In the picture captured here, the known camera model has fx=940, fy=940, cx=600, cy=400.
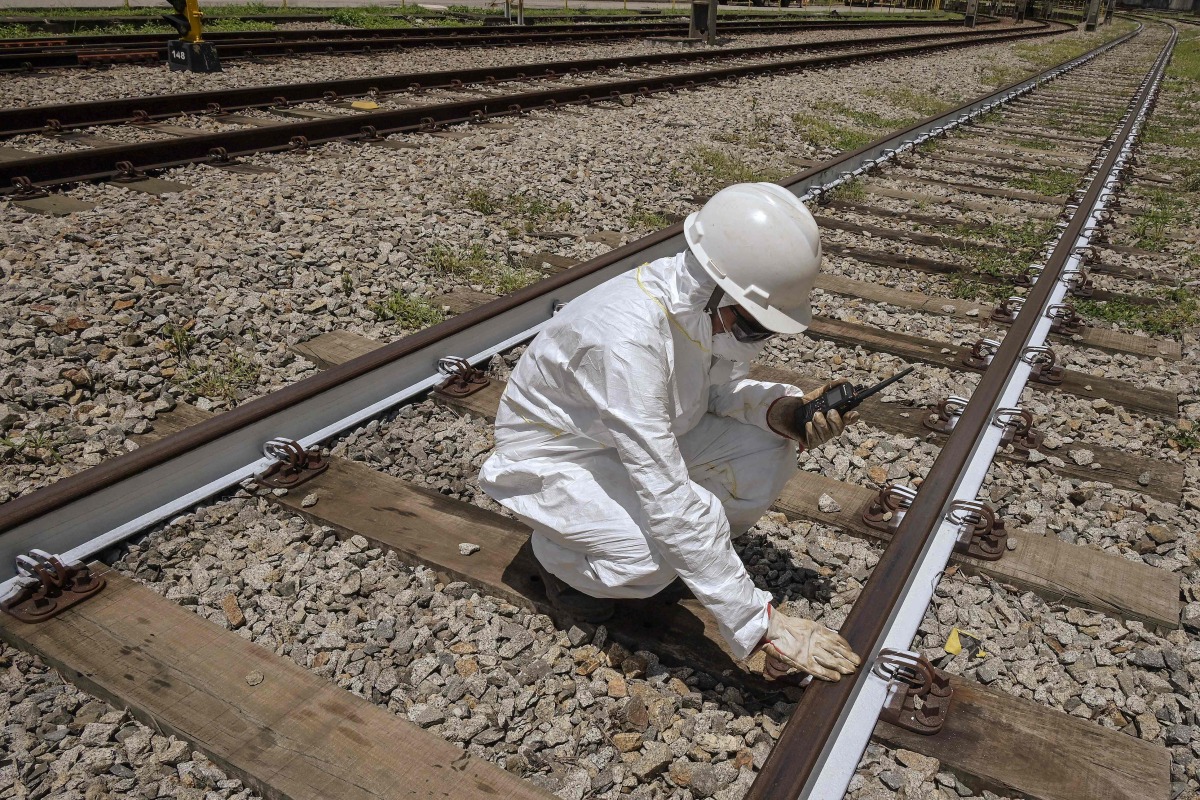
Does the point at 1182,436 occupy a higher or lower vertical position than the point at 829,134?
lower

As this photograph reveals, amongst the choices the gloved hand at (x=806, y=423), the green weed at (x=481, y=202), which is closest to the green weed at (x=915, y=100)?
the green weed at (x=481, y=202)

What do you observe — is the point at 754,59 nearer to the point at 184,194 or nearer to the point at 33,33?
the point at 33,33

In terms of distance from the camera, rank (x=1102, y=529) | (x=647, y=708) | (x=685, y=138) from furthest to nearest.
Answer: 1. (x=685, y=138)
2. (x=1102, y=529)
3. (x=647, y=708)

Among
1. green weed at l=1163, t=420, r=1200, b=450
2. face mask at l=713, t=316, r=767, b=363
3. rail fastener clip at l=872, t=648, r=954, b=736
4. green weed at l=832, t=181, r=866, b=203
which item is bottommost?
green weed at l=1163, t=420, r=1200, b=450

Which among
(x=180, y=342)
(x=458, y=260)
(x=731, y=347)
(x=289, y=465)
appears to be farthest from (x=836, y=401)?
(x=458, y=260)

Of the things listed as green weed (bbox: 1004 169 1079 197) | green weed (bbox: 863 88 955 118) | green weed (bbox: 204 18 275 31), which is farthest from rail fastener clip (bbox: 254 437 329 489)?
green weed (bbox: 204 18 275 31)

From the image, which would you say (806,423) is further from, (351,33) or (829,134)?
(351,33)

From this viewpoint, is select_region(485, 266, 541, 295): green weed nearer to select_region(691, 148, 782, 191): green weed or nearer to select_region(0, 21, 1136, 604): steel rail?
select_region(0, 21, 1136, 604): steel rail

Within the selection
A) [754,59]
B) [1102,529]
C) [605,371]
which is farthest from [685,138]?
[754,59]

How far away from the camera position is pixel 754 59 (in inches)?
672

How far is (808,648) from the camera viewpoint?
2.36m

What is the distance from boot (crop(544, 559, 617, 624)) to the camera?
275 centimetres

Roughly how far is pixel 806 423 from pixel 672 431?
46 cm

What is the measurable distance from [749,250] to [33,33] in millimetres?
16211
